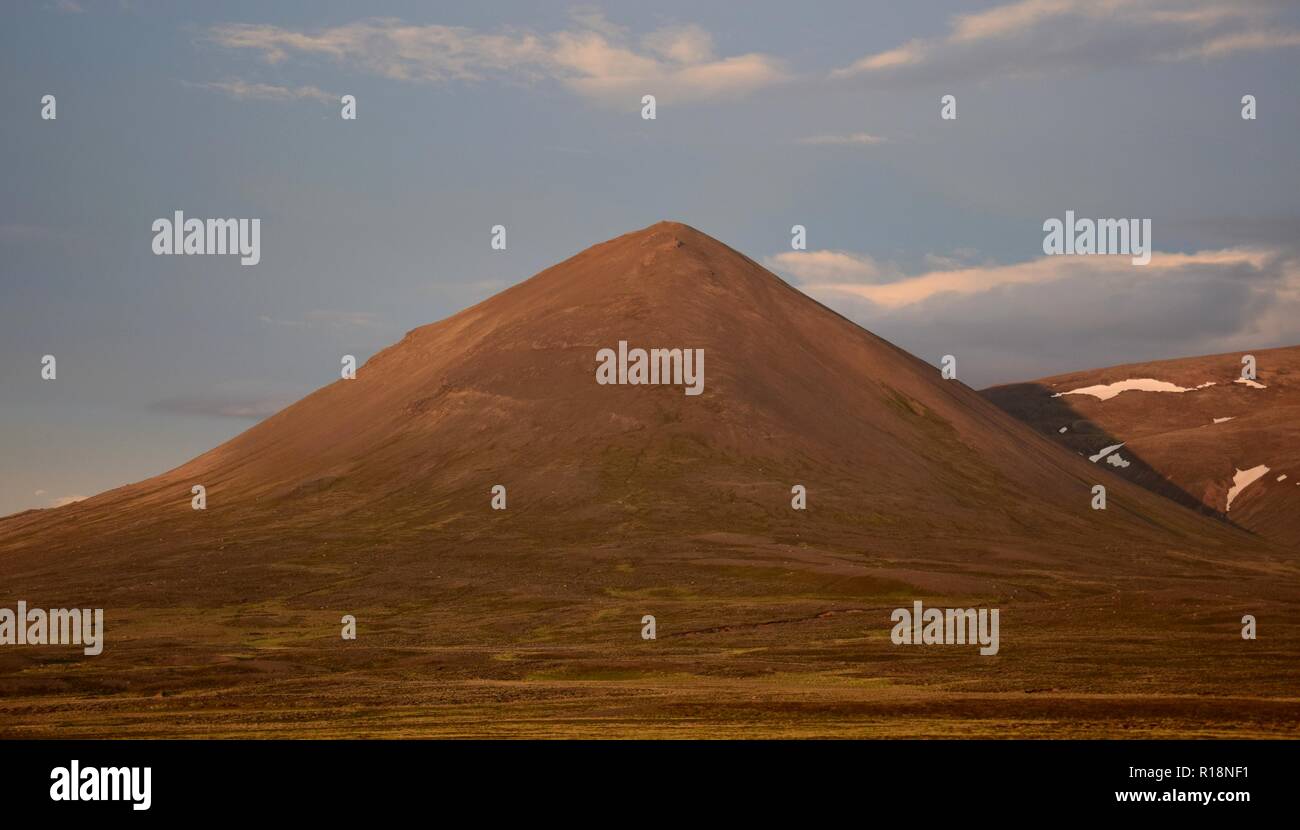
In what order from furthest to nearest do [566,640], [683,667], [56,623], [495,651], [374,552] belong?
[374,552], [56,623], [566,640], [495,651], [683,667]

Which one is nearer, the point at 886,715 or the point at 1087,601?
the point at 886,715

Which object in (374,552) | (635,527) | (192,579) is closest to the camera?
(192,579)

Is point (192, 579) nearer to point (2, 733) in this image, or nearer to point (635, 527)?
point (635, 527)

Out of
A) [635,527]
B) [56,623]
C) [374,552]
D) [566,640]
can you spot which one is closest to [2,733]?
[566,640]
